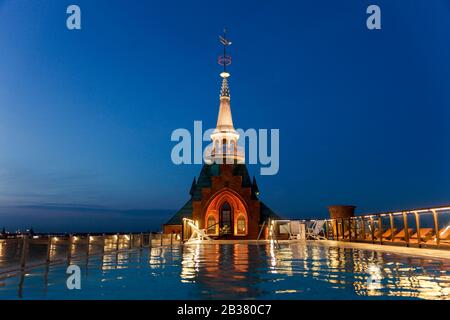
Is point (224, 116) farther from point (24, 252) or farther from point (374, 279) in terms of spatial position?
point (374, 279)

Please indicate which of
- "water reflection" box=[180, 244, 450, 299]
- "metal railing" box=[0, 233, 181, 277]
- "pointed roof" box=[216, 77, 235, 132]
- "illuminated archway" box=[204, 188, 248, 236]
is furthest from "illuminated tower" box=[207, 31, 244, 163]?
"water reflection" box=[180, 244, 450, 299]

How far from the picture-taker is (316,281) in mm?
8391

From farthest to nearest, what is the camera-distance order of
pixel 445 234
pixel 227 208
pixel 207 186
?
1. pixel 207 186
2. pixel 227 208
3. pixel 445 234

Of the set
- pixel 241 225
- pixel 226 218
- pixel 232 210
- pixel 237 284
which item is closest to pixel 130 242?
pixel 237 284

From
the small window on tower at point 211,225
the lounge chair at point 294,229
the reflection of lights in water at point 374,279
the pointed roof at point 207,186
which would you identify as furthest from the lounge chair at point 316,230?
the reflection of lights in water at point 374,279

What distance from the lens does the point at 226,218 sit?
4388 cm

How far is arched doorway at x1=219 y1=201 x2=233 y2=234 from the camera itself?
142 feet

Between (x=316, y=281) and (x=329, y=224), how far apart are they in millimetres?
25878

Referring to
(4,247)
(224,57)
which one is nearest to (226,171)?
(224,57)

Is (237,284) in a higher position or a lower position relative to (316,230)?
lower

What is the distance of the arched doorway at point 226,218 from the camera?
43328mm

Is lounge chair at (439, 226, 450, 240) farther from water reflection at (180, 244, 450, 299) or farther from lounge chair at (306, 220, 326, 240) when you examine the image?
lounge chair at (306, 220, 326, 240)

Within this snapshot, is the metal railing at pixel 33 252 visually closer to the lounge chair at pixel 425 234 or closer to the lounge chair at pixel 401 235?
the lounge chair at pixel 425 234
